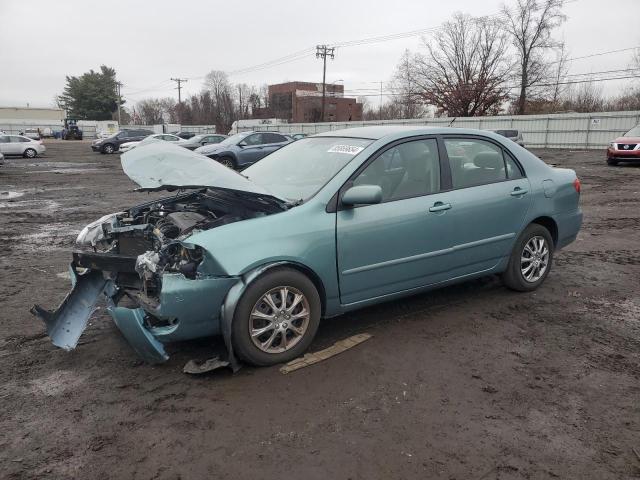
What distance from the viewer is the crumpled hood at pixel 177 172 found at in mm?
3469

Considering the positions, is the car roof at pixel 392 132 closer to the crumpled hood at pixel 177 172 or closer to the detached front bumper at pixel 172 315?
the crumpled hood at pixel 177 172

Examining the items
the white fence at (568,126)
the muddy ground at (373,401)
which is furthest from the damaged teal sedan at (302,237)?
the white fence at (568,126)

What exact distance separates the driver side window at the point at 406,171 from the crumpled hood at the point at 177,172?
875 mm

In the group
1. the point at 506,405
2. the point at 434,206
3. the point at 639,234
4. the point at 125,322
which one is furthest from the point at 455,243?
the point at 639,234

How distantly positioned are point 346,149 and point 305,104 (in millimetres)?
85256

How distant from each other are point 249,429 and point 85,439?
0.90 meters

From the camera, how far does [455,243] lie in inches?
163

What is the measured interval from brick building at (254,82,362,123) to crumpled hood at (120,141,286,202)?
3073 inches

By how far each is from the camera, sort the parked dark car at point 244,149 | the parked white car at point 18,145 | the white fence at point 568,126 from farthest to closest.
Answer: the parked white car at point 18,145
the white fence at point 568,126
the parked dark car at point 244,149

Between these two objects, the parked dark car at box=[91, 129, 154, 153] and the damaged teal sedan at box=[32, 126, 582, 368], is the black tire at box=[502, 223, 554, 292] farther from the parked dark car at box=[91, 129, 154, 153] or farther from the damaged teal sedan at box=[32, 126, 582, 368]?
the parked dark car at box=[91, 129, 154, 153]

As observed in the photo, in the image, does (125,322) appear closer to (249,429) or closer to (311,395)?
(249,429)

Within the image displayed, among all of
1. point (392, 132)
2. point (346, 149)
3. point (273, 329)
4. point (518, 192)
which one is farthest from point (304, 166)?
point (518, 192)

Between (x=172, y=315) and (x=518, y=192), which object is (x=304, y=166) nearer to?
(x=172, y=315)

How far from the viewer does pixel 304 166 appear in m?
4.23
